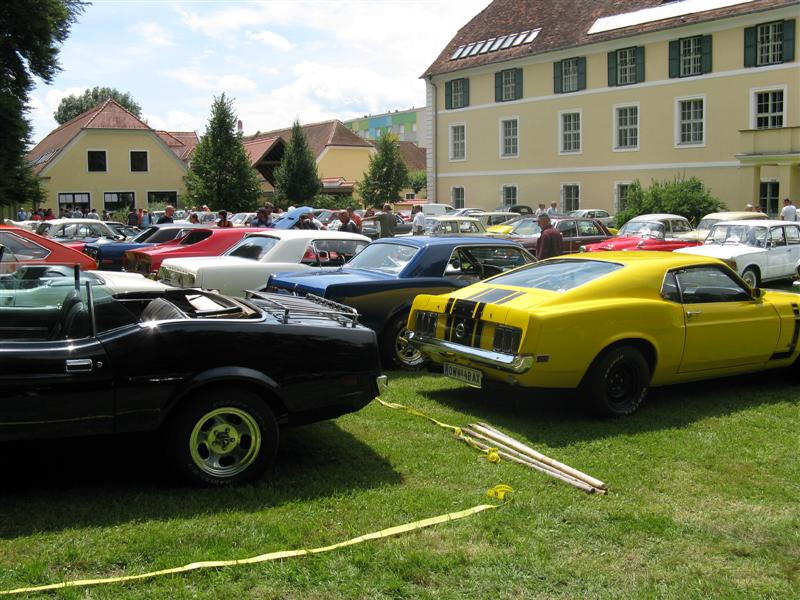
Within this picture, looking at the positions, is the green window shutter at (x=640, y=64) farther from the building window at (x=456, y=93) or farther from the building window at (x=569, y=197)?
the building window at (x=456, y=93)

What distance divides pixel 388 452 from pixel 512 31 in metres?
40.8

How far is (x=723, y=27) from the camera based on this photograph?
1330 inches

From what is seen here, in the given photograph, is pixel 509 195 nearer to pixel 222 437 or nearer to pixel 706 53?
Result: pixel 706 53

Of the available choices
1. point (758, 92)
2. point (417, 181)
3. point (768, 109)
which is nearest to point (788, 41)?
point (758, 92)

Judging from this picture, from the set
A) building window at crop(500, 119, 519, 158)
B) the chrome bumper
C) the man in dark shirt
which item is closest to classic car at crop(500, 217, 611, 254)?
the man in dark shirt

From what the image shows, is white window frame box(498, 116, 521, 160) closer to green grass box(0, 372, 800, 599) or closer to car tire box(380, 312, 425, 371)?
car tire box(380, 312, 425, 371)

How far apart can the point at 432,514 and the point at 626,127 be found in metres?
35.8

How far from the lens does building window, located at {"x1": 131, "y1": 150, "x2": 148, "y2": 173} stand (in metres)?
57.3

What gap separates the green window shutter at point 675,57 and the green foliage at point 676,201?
16.0ft

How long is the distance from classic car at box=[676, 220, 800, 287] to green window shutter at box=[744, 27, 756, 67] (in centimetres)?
1716

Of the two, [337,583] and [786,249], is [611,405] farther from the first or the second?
[786,249]

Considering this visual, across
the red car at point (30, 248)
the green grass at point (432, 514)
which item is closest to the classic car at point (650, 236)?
the red car at point (30, 248)

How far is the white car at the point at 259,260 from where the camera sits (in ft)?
36.6

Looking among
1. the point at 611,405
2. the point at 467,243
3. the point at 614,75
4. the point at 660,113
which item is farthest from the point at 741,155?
the point at 611,405
